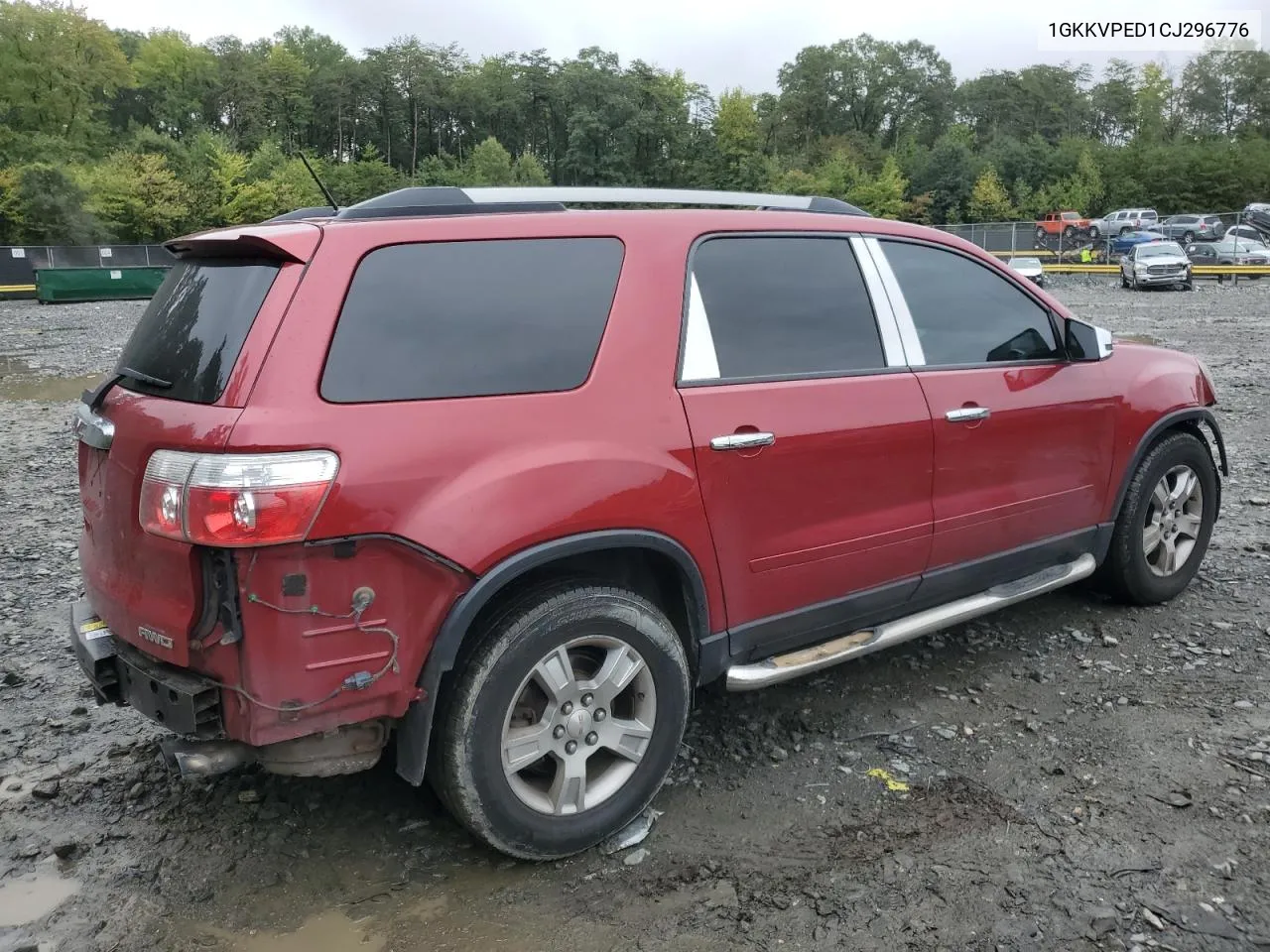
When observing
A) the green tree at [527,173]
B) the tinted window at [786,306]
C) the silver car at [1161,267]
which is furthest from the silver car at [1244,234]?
the green tree at [527,173]

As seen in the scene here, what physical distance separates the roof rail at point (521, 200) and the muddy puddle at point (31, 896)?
6.89ft

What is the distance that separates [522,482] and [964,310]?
2180 mm

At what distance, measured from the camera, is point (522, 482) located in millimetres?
2645

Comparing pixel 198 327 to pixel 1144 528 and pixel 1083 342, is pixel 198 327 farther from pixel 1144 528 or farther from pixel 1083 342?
pixel 1144 528

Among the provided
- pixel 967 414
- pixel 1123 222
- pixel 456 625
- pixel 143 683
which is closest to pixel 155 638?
pixel 143 683

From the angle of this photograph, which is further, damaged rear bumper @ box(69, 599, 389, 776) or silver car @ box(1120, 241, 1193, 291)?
silver car @ box(1120, 241, 1193, 291)

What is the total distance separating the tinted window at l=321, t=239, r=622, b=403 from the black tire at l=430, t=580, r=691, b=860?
2.08 ft

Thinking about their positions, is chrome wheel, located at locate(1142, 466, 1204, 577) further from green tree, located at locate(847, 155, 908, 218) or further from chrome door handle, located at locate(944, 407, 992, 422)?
green tree, located at locate(847, 155, 908, 218)

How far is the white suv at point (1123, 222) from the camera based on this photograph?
165 feet

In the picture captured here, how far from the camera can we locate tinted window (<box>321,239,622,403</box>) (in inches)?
101

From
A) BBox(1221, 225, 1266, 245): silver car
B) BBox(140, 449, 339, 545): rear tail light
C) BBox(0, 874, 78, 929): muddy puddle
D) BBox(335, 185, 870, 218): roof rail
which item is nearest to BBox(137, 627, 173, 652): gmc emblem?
BBox(140, 449, 339, 545): rear tail light

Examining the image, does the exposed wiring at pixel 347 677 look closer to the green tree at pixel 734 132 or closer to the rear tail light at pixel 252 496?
the rear tail light at pixel 252 496

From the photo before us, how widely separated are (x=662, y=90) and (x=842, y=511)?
10754cm

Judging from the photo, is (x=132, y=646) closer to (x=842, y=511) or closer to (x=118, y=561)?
(x=118, y=561)
